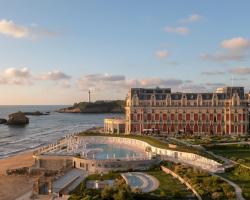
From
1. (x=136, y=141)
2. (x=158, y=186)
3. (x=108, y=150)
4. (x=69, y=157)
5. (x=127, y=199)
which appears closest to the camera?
(x=127, y=199)

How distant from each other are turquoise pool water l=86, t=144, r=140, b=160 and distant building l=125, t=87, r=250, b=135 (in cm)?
2387

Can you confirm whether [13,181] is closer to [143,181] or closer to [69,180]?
[69,180]

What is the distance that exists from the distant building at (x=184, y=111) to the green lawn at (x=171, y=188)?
5080cm

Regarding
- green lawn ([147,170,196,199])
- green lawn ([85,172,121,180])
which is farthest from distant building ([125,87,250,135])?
green lawn ([147,170,196,199])

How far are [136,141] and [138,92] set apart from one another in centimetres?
2566

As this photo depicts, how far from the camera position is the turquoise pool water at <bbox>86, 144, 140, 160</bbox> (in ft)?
228

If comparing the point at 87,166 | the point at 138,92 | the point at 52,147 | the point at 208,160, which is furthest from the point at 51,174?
the point at 138,92

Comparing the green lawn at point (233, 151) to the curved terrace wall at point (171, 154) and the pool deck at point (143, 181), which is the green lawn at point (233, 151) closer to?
the curved terrace wall at point (171, 154)

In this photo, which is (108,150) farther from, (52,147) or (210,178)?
(210,178)

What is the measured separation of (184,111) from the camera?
109m

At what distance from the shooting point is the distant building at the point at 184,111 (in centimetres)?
10862

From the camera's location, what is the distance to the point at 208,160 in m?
64.2

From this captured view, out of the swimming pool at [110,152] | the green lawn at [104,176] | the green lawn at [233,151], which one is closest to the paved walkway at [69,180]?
the green lawn at [104,176]

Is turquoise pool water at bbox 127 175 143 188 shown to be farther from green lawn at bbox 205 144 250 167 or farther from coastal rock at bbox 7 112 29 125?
coastal rock at bbox 7 112 29 125
